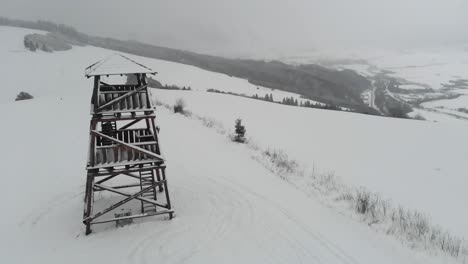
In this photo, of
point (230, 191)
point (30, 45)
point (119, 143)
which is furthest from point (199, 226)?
point (30, 45)

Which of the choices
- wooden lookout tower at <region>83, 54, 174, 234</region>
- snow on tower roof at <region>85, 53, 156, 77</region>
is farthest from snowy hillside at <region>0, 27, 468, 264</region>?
snow on tower roof at <region>85, 53, 156, 77</region>

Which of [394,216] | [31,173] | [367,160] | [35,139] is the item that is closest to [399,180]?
[367,160]

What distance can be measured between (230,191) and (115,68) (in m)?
5.41

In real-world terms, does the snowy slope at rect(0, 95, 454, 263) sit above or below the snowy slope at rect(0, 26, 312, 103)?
below

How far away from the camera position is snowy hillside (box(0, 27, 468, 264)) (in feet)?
23.3

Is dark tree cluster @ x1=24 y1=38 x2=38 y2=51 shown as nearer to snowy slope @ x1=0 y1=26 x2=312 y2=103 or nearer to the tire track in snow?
snowy slope @ x1=0 y1=26 x2=312 y2=103

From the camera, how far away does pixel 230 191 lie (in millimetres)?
10516

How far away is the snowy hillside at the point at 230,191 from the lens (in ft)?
23.3

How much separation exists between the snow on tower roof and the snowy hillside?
4.19 meters

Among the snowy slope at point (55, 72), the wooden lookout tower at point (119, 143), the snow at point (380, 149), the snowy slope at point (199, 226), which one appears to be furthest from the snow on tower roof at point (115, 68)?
the snowy slope at point (55, 72)

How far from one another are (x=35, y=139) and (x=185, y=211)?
44.8 feet

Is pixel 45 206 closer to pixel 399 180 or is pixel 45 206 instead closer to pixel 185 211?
pixel 185 211

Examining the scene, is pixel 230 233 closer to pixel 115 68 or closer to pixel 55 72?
pixel 115 68

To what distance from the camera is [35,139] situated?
17.9 m
